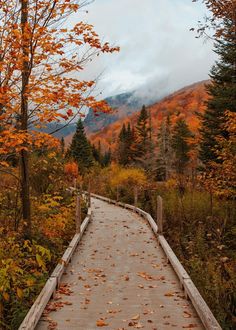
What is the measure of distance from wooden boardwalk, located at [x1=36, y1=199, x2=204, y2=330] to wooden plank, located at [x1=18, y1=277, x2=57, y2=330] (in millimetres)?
147

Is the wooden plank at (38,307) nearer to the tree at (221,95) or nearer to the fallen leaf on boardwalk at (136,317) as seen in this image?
the fallen leaf on boardwalk at (136,317)

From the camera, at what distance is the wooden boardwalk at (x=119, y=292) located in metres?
5.55

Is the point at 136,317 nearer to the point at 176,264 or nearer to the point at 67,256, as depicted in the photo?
the point at 176,264

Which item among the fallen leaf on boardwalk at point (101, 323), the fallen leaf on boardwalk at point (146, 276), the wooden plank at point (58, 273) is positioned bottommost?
the fallen leaf on boardwalk at point (146, 276)

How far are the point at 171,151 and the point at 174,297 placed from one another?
55.8 m

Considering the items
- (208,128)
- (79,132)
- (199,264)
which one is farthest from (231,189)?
(79,132)

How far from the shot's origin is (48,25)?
7.25 meters

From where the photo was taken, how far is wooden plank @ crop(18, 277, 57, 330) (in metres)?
4.86

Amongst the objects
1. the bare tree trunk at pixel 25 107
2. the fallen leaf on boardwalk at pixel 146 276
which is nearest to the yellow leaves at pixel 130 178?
the fallen leaf on boardwalk at pixel 146 276

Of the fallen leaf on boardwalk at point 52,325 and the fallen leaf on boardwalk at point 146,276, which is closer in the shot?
the fallen leaf on boardwalk at point 52,325

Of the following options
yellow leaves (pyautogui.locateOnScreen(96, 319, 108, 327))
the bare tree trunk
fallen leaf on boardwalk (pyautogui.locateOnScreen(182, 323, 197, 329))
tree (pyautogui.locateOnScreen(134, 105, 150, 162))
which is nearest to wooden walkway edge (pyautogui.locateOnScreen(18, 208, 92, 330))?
yellow leaves (pyautogui.locateOnScreen(96, 319, 108, 327))

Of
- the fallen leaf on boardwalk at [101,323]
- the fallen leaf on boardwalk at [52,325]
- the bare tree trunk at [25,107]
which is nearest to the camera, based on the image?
the fallen leaf on boardwalk at [52,325]

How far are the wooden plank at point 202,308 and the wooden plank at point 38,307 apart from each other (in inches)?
88.2

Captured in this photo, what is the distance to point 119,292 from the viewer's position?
6969 millimetres
